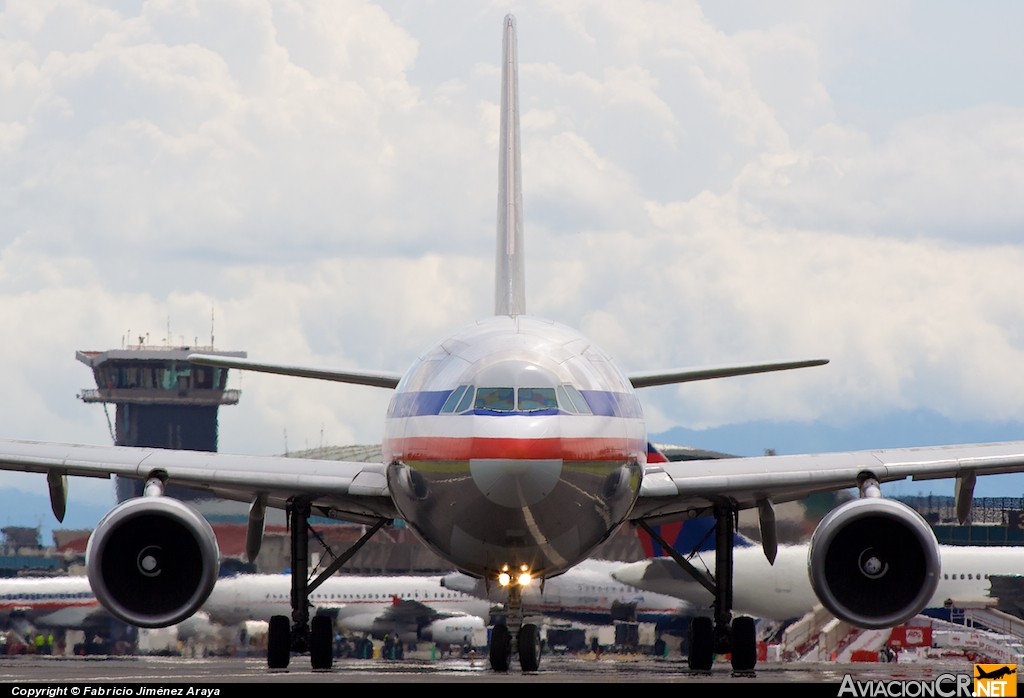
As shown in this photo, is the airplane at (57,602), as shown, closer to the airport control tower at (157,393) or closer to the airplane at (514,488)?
the airplane at (514,488)

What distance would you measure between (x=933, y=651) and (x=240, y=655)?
22.9 meters

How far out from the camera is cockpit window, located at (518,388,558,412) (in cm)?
1909

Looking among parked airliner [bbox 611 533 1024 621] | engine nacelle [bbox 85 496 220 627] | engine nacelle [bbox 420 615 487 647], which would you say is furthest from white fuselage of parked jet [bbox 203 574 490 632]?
engine nacelle [bbox 85 496 220 627]

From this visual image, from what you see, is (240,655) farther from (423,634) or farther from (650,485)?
(650,485)

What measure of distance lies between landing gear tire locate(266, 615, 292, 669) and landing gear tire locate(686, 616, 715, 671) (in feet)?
20.4

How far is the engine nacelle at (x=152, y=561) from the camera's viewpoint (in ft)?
71.1

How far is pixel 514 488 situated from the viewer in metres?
18.6

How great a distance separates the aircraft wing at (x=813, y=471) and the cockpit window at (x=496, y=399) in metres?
4.36

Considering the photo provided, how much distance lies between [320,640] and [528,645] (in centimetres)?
452

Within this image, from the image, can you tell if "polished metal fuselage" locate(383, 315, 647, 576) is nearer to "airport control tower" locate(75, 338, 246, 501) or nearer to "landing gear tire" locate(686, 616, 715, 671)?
"landing gear tire" locate(686, 616, 715, 671)

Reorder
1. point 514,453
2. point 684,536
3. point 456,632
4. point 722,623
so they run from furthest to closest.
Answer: point 456,632 → point 684,536 → point 722,623 → point 514,453

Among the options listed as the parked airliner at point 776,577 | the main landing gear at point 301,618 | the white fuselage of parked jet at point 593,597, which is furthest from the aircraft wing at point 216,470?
the white fuselage of parked jet at point 593,597

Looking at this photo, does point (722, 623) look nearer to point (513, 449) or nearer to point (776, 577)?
point (513, 449)

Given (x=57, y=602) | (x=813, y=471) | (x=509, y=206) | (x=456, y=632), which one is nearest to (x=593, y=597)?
(x=456, y=632)
